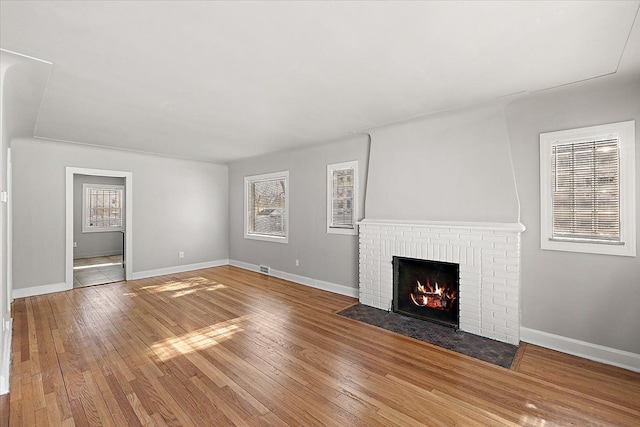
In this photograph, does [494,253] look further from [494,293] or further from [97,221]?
[97,221]

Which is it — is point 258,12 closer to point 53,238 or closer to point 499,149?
point 499,149

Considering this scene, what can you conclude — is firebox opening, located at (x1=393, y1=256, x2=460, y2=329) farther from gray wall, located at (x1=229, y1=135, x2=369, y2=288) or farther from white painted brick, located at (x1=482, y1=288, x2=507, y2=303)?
gray wall, located at (x1=229, y1=135, x2=369, y2=288)

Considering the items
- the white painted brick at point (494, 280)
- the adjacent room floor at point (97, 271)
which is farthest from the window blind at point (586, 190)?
the adjacent room floor at point (97, 271)

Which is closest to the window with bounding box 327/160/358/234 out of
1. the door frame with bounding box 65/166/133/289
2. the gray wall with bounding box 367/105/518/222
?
the gray wall with bounding box 367/105/518/222

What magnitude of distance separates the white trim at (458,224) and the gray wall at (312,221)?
58 centimetres

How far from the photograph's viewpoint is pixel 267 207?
21.4ft

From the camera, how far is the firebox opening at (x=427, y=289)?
3.64m

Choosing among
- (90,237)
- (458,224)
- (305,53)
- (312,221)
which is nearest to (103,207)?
(90,237)

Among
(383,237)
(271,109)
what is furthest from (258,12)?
(383,237)

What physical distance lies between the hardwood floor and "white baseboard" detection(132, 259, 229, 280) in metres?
2.03

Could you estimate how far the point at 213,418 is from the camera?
1.99m

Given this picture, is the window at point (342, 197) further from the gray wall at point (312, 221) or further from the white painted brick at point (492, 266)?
the white painted brick at point (492, 266)

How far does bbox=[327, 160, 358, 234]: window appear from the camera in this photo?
15.8 ft

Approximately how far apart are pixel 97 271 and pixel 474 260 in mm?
7596
